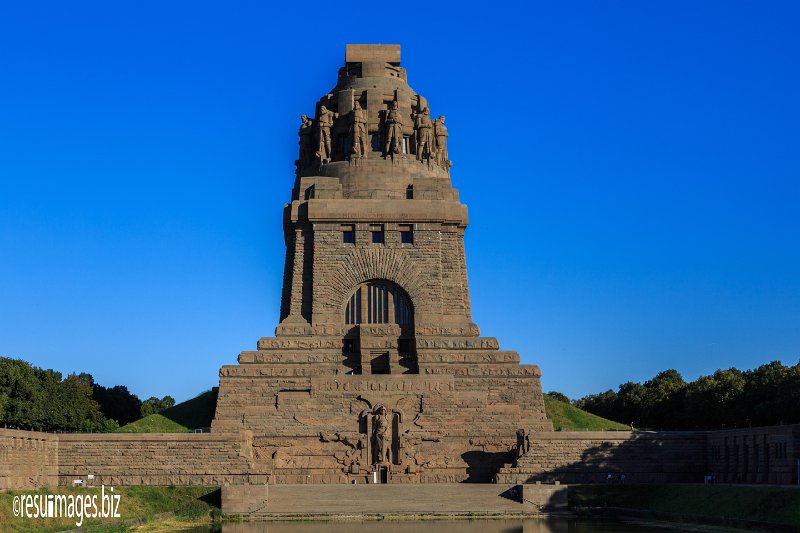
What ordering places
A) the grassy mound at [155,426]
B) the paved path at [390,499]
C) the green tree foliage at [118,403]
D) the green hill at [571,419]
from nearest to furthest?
the paved path at [390,499] → the grassy mound at [155,426] → the green hill at [571,419] → the green tree foliage at [118,403]

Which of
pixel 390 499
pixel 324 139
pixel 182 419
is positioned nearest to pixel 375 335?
pixel 182 419

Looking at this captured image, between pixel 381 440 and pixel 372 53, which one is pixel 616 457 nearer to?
pixel 381 440

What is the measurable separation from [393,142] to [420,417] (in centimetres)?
1901

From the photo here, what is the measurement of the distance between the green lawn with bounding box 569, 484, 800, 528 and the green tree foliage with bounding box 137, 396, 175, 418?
57488 millimetres

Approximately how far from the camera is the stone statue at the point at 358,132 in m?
65.7

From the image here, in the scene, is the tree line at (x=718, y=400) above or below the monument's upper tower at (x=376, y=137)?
below

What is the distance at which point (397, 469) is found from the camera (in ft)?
170

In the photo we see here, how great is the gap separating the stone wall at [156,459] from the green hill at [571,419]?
60.9 ft

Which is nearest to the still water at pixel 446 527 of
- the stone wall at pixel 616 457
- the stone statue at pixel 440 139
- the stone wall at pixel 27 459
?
the stone wall at pixel 616 457

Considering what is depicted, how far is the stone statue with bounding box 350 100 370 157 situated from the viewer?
216 ft

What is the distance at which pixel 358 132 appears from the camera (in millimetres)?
65938

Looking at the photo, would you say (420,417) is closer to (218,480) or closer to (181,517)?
(218,480)

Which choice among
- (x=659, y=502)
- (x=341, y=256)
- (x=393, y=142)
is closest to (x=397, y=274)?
(x=341, y=256)

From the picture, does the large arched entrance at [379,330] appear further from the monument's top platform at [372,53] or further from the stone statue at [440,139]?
the monument's top platform at [372,53]
